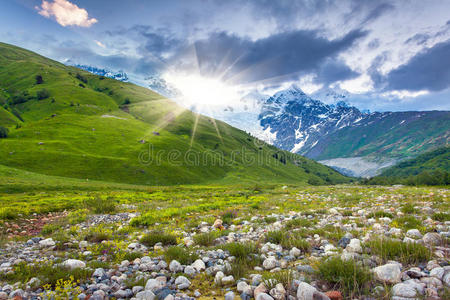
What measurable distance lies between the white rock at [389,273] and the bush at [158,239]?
20.3ft

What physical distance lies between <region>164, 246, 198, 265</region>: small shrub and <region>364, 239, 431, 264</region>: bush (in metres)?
4.59

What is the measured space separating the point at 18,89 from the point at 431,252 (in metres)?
237

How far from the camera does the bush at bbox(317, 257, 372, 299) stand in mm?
3691

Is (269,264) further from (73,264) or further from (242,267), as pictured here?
(73,264)

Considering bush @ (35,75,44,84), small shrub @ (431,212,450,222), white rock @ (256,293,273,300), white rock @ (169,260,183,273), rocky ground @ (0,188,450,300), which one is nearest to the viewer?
white rock @ (256,293,273,300)

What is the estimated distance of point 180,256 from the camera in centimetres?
582

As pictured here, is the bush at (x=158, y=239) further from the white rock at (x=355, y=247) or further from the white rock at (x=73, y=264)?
the white rock at (x=355, y=247)

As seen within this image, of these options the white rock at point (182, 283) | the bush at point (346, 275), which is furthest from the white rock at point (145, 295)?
the bush at point (346, 275)

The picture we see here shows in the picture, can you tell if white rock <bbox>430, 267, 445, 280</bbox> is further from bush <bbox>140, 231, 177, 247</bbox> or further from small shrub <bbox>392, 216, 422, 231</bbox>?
bush <bbox>140, 231, 177, 247</bbox>

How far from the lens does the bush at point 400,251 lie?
459 cm

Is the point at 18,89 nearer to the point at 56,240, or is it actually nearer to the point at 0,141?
the point at 0,141

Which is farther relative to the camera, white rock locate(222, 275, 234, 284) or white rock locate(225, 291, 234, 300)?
white rock locate(222, 275, 234, 284)

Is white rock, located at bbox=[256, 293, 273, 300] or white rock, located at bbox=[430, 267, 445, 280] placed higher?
white rock, located at bbox=[430, 267, 445, 280]

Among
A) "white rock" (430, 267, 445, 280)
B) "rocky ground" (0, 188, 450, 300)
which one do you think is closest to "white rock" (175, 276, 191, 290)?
"rocky ground" (0, 188, 450, 300)
